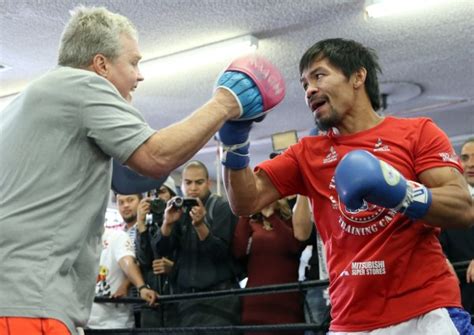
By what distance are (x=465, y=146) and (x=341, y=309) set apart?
202 cm

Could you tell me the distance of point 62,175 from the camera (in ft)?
4.42

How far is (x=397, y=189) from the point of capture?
4.85 feet

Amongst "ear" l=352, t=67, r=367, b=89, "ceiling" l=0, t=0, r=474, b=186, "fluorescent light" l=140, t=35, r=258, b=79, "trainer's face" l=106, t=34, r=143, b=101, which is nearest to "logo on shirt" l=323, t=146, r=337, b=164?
"ear" l=352, t=67, r=367, b=89

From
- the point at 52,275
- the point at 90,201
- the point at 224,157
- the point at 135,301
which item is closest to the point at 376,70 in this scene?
the point at 224,157

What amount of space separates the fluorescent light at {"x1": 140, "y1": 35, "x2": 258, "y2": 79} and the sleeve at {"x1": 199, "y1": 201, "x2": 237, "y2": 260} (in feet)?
6.20

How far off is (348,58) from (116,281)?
2172mm

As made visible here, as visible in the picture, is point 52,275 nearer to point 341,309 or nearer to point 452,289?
point 341,309

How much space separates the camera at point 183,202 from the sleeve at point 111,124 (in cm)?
Answer: 188

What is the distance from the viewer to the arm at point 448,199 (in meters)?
1.57

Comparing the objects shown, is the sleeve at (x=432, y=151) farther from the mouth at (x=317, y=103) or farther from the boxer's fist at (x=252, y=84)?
the boxer's fist at (x=252, y=84)

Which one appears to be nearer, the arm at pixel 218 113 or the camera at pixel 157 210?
the arm at pixel 218 113

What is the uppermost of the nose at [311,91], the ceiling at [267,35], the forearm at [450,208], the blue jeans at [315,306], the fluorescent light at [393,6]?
the ceiling at [267,35]

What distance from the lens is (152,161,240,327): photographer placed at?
3.19 metres

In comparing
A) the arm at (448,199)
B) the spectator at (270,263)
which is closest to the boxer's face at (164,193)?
the spectator at (270,263)
